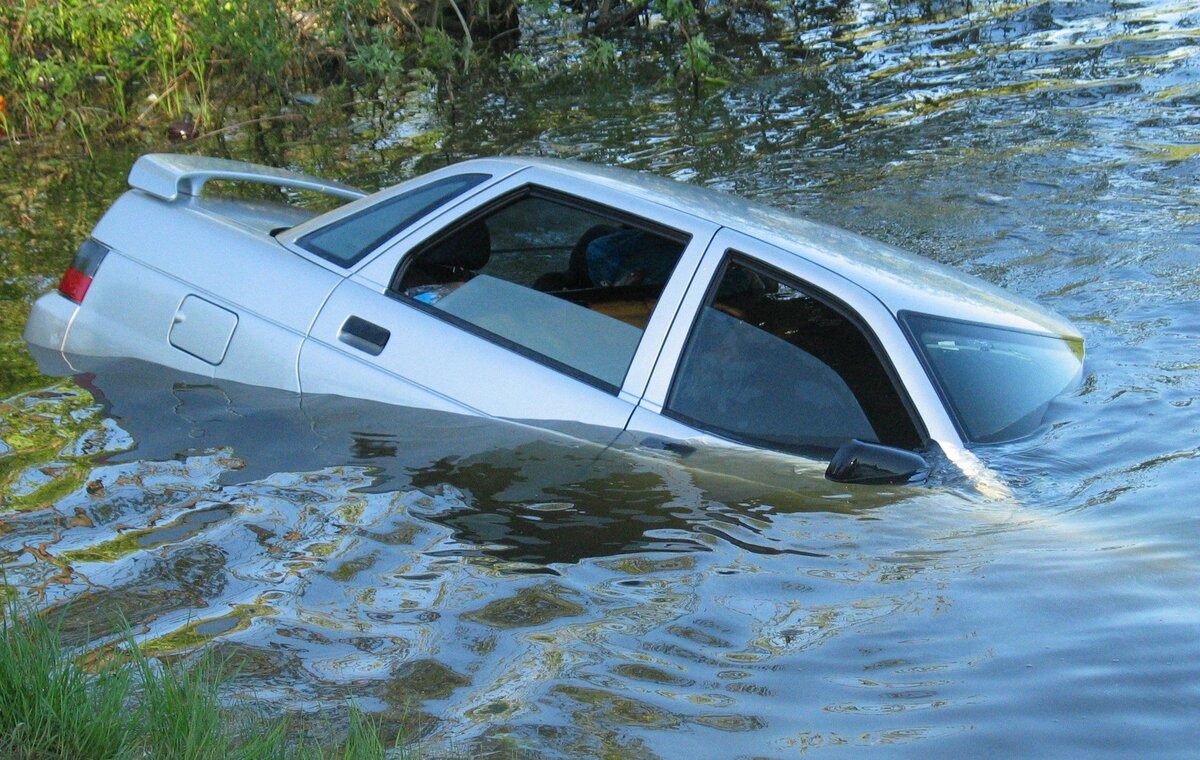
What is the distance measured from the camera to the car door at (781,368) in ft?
13.7

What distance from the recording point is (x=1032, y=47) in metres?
13.5

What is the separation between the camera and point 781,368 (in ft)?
13.8

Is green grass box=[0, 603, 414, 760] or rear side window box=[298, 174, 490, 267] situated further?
rear side window box=[298, 174, 490, 267]

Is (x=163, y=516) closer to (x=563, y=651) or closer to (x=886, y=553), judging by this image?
(x=563, y=651)

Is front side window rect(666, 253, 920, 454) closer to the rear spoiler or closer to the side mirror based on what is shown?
the side mirror

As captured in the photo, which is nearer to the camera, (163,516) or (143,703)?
(143,703)

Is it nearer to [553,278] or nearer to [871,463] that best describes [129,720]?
[871,463]

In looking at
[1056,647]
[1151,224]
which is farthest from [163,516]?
[1151,224]

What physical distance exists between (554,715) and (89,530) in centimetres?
189

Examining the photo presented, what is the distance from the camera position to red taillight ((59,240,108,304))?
16.9 ft

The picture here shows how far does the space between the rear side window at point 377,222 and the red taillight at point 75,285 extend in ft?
3.10

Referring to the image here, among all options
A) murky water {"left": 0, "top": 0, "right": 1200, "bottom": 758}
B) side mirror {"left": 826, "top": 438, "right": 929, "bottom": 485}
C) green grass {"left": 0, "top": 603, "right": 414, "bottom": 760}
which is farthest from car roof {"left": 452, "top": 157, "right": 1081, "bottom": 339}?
green grass {"left": 0, "top": 603, "right": 414, "bottom": 760}

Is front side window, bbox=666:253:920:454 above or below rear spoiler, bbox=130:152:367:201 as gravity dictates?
below

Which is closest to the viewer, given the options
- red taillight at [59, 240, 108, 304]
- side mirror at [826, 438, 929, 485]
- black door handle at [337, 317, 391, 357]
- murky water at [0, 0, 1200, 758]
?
murky water at [0, 0, 1200, 758]
